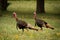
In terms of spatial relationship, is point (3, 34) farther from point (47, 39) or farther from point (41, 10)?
point (41, 10)

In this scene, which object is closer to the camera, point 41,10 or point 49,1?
point 41,10

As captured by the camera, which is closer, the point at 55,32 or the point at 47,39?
the point at 47,39

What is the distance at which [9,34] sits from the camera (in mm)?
13023

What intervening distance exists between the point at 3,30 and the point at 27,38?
259 cm

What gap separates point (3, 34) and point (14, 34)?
53cm

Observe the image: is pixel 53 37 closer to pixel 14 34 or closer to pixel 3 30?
pixel 14 34

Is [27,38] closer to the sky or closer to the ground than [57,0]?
closer to the sky

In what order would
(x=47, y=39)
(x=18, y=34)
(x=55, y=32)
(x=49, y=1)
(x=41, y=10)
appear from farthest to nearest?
(x=49, y=1) → (x=41, y=10) → (x=55, y=32) → (x=18, y=34) → (x=47, y=39)

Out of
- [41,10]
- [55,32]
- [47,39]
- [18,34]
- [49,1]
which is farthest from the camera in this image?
[49,1]

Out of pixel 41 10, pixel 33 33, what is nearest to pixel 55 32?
pixel 33 33

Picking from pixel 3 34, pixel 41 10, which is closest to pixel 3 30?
pixel 3 34

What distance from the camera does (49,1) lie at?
35688mm

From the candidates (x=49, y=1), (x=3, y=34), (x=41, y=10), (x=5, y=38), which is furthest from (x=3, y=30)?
(x=49, y=1)

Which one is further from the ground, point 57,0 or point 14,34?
point 14,34
